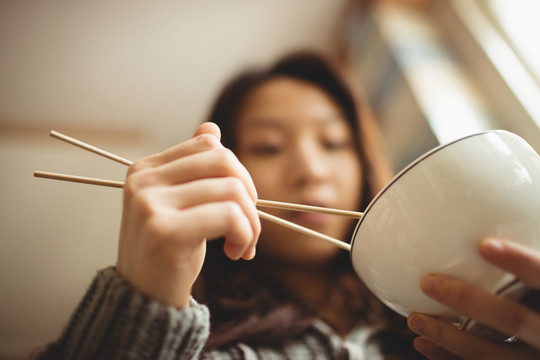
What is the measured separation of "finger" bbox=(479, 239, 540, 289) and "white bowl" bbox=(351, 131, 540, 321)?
1 centimetres

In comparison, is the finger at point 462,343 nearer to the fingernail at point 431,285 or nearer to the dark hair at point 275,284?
the fingernail at point 431,285

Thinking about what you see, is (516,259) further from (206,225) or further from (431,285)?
(206,225)

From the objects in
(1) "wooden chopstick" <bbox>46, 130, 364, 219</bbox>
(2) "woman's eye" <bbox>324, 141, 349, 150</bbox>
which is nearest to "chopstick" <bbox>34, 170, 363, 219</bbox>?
(1) "wooden chopstick" <bbox>46, 130, 364, 219</bbox>

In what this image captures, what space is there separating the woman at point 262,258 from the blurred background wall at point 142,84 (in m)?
0.21

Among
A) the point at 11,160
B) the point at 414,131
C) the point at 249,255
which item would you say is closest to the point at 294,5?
the point at 414,131

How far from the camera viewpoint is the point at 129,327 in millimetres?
341

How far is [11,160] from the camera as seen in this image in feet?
3.44

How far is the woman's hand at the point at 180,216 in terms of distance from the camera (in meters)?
0.32

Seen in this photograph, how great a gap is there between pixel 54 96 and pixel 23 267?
1.78 feet

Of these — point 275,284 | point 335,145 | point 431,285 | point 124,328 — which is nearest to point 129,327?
point 124,328

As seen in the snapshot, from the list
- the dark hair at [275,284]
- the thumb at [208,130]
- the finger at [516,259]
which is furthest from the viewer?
the dark hair at [275,284]

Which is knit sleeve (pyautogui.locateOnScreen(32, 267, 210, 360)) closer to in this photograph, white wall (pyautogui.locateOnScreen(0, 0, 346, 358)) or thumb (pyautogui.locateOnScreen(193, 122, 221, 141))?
thumb (pyautogui.locateOnScreen(193, 122, 221, 141))

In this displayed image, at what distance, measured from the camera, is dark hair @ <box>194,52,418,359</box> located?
0.64 m

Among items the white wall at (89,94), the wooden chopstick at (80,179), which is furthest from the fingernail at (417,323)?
the white wall at (89,94)
